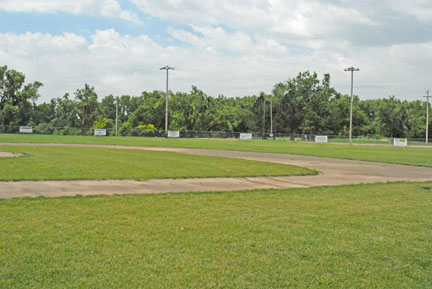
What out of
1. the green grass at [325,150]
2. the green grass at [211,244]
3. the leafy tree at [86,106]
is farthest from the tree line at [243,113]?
the green grass at [211,244]

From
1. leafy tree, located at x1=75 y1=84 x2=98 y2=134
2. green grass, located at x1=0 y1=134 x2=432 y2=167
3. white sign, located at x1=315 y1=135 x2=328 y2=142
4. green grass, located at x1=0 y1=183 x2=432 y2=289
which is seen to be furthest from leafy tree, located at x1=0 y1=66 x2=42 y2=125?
green grass, located at x1=0 y1=183 x2=432 y2=289

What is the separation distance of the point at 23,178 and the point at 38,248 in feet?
25.9

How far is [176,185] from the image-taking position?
12977 millimetres

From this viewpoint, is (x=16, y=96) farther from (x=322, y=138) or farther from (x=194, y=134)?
(x=322, y=138)

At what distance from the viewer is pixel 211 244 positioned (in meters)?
6.21

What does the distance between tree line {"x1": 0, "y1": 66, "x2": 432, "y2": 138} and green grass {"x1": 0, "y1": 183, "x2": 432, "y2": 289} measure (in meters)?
92.1

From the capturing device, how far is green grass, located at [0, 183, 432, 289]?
4.92 meters

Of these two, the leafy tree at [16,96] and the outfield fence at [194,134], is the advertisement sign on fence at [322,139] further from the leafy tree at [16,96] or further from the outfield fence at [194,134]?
the leafy tree at [16,96]

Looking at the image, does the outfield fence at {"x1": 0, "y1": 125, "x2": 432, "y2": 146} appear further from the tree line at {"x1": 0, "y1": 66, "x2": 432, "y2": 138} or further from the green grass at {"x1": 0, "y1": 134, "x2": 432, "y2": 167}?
the green grass at {"x1": 0, "y1": 134, "x2": 432, "y2": 167}

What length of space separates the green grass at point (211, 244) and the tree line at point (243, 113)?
92.1m

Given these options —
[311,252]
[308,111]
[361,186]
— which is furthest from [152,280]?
[308,111]

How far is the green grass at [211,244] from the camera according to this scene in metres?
4.92

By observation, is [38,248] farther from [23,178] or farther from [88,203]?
[23,178]

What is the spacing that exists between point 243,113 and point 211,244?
371 ft
